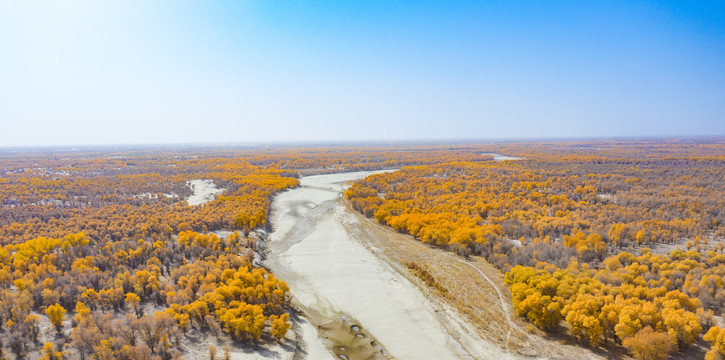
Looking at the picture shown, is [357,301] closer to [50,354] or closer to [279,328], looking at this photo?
[279,328]

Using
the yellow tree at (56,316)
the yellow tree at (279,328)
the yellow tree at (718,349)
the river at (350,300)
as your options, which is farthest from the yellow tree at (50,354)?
the yellow tree at (718,349)

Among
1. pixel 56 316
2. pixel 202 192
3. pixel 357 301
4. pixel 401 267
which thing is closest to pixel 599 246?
pixel 401 267

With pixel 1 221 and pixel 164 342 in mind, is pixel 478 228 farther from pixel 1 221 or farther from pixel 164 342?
pixel 1 221

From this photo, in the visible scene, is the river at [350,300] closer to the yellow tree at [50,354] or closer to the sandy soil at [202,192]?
the yellow tree at [50,354]

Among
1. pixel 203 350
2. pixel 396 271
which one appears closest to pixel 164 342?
pixel 203 350

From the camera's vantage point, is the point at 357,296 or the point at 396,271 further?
the point at 396,271

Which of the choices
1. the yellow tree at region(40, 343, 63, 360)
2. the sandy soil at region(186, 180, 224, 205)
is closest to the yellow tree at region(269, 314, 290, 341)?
the yellow tree at region(40, 343, 63, 360)
